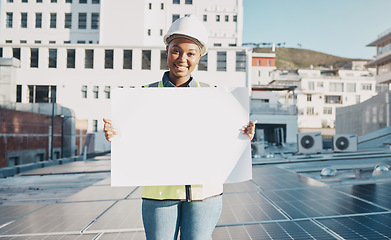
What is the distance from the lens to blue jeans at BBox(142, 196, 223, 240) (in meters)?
1.84

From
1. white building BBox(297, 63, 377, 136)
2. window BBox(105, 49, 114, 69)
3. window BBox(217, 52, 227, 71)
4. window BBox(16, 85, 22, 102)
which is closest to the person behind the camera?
window BBox(16, 85, 22, 102)

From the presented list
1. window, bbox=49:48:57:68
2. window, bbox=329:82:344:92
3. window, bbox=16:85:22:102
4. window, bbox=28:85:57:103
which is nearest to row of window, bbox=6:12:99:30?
window, bbox=49:48:57:68

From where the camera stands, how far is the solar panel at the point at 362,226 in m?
3.56

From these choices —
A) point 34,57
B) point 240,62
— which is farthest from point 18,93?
point 240,62

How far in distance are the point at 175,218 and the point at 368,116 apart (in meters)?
39.6

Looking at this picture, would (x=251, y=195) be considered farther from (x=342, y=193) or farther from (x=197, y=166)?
(x=197, y=166)

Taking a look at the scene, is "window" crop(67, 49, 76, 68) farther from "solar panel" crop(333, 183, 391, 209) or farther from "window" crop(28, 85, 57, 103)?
"solar panel" crop(333, 183, 391, 209)

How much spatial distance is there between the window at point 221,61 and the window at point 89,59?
54.6 ft

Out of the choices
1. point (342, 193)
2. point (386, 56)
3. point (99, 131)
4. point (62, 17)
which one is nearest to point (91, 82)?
point (99, 131)

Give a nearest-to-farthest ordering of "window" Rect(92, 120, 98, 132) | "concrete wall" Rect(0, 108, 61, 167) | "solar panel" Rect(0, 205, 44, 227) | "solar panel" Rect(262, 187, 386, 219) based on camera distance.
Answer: "solar panel" Rect(262, 187, 386, 219) → "solar panel" Rect(0, 205, 44, 227) → "concrete wall" Rect(0, 108, 61, 167) → "window" Rect(92, 120, 98, 132)

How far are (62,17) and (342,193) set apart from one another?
52446mm

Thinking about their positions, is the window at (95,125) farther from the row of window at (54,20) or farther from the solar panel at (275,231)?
the solar panel at (275,231)

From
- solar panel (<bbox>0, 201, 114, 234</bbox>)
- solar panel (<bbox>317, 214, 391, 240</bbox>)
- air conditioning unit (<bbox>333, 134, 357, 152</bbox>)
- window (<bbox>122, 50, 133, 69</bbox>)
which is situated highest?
window (<bbox>122, 50, 133, 69</bbox>)

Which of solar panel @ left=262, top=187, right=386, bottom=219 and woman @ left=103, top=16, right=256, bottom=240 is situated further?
solar panel @ left=262, top=187, right=386, bottom=219
